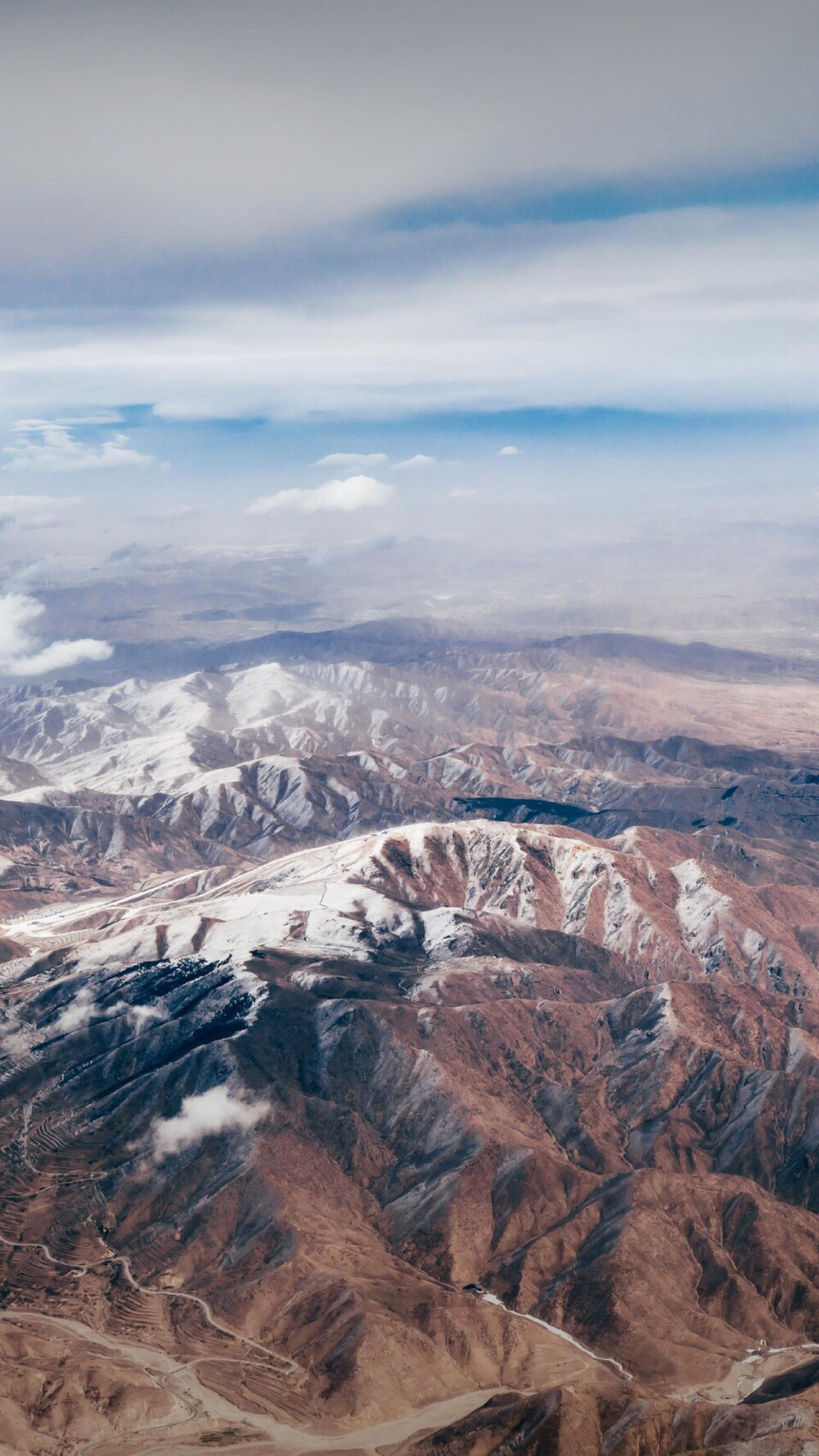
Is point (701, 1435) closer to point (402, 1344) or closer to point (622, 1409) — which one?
point (622, 1409)

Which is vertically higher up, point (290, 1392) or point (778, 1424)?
point (778, 1424)

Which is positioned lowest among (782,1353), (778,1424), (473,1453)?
(782,1353)

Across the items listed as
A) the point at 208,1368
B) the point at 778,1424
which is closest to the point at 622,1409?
the point at 778,1424

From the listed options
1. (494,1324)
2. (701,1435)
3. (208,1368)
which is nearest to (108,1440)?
(208,1368)

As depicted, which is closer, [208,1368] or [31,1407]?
[31,1407]

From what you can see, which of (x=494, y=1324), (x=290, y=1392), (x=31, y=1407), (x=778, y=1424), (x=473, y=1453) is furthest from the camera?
(x=494, y=1324)

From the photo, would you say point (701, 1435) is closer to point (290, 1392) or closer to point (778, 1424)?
point (778, 1424)

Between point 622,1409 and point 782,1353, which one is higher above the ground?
point 622,1409

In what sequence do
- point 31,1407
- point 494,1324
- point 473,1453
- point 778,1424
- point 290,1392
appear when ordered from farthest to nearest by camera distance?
point 494,1324
point 290,1392
point 31,1407
point 473,1453
point 778,1424

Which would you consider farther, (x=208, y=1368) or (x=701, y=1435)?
(x=208, y=1368)
